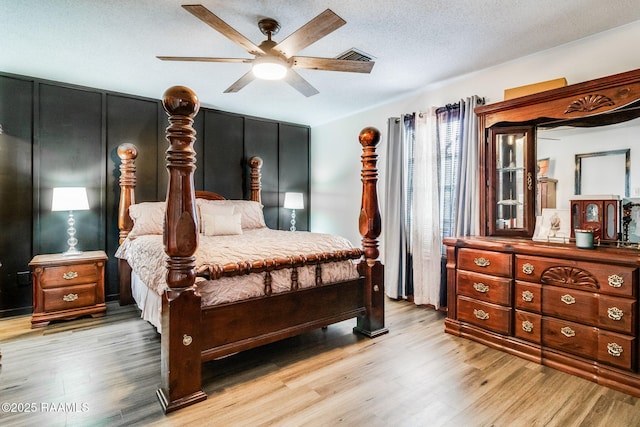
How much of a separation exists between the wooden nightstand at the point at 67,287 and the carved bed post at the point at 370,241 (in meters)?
2.67

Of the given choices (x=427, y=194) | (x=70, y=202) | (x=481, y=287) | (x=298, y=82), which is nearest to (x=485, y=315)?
(x=481, y=287)

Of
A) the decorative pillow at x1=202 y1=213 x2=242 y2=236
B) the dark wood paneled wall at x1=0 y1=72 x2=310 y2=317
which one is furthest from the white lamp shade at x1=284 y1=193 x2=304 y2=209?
the decorative pillow at x1=202 y1=213 x2=242 y2=236

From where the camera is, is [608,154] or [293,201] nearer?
[608,154]

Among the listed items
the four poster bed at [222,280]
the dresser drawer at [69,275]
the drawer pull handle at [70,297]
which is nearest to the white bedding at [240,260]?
the four poster bed at [222,280]

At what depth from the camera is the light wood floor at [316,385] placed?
1.75 meters

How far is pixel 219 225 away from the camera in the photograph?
355 centimetres

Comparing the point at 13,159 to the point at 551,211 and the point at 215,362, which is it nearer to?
the point at 215,362

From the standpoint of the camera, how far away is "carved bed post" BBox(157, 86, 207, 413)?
179cm

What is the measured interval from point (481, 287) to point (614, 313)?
2.74ft

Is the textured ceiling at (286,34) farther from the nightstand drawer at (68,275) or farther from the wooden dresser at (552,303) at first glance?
the nightstand drawer at (68,275)

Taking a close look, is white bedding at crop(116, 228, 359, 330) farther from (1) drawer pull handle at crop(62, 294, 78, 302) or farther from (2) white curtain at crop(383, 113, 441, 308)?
(2) white curtain at crop(383, 113, 441, 308)

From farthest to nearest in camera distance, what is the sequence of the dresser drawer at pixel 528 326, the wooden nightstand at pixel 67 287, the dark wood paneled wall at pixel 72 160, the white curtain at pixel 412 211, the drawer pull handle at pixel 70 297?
1. the white curtain at pixel 412 211
2. the dark wood paneled wall at pixel 72 160
3. the drawer pull handle at pixel 70 297
4. the wooden nightstand at pixel 67 287
5. the dresser drawer at pixel 528 326

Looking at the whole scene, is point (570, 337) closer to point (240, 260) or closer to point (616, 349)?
point (616, 349)

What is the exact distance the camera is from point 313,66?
7.70 feet
